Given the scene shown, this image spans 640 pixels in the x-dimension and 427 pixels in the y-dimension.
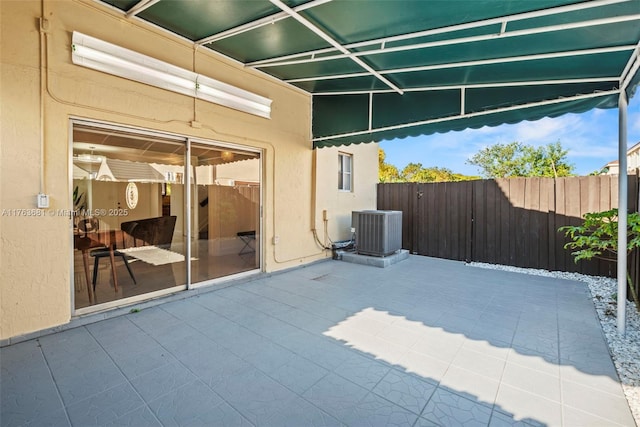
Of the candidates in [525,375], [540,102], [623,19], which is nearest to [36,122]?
[525,375]

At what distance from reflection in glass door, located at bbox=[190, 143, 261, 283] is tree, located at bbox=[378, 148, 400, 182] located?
16751 millimetres

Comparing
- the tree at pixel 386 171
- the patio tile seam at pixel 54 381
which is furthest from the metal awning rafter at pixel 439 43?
the tree at pixel 386 171

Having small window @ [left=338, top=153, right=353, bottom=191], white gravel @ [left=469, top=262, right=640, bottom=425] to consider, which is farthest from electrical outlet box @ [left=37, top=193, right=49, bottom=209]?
small window @ [left=338, top=153, right=353, bottom=191]

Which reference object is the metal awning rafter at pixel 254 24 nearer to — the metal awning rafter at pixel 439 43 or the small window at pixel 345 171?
the metal awning rafter at pixel 439 43

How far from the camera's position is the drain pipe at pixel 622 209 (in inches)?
124

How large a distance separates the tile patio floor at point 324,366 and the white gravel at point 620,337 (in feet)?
0.25

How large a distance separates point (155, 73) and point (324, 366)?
13.4ft

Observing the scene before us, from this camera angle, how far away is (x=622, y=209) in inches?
126

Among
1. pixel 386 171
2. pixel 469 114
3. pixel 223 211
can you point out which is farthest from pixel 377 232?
pixel 386 171

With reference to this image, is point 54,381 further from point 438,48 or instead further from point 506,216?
Answer: point 506,216

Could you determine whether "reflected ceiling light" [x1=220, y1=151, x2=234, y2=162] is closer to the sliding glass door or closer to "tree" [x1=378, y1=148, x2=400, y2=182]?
the sliding glass door

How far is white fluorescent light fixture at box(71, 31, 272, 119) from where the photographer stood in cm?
332

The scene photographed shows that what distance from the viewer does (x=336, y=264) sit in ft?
21.4

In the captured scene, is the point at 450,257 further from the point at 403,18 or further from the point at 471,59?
the point at 403,18
